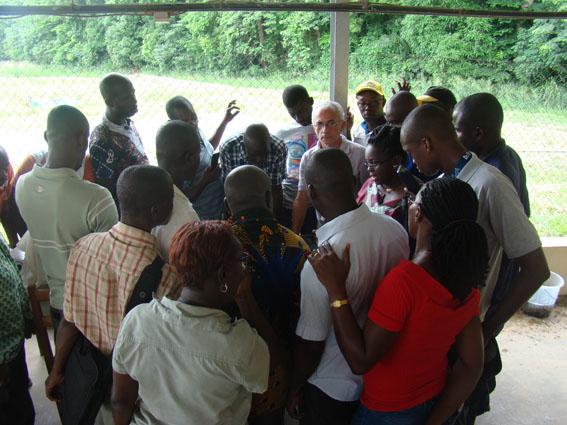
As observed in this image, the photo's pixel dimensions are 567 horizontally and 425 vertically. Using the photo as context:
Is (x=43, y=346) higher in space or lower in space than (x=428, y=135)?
lower

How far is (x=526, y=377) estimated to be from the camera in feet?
9.54

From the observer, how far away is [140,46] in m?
3.94

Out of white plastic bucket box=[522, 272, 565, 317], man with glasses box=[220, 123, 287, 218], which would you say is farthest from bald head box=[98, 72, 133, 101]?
white plastic bucket box=[522, 272, 565, 317]

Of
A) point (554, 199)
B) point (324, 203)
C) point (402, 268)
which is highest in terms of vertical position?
point (324, 203)

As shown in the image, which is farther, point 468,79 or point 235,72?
point 468,79

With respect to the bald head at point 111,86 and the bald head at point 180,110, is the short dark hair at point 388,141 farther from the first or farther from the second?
the bald head at point 111,86

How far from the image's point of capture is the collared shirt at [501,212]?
1.73 m

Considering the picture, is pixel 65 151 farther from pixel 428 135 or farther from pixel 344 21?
pixel 344 21

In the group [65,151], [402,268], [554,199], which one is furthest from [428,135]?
[554,199]

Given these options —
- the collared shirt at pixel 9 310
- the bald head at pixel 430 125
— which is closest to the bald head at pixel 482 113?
the bald head at pixel 430 125

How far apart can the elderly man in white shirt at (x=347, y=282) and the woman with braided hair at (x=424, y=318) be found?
87 mm

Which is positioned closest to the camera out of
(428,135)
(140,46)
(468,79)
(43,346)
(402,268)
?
(402,268)

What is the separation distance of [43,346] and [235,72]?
9.03 feet

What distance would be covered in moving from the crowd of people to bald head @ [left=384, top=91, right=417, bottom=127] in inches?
31.1
